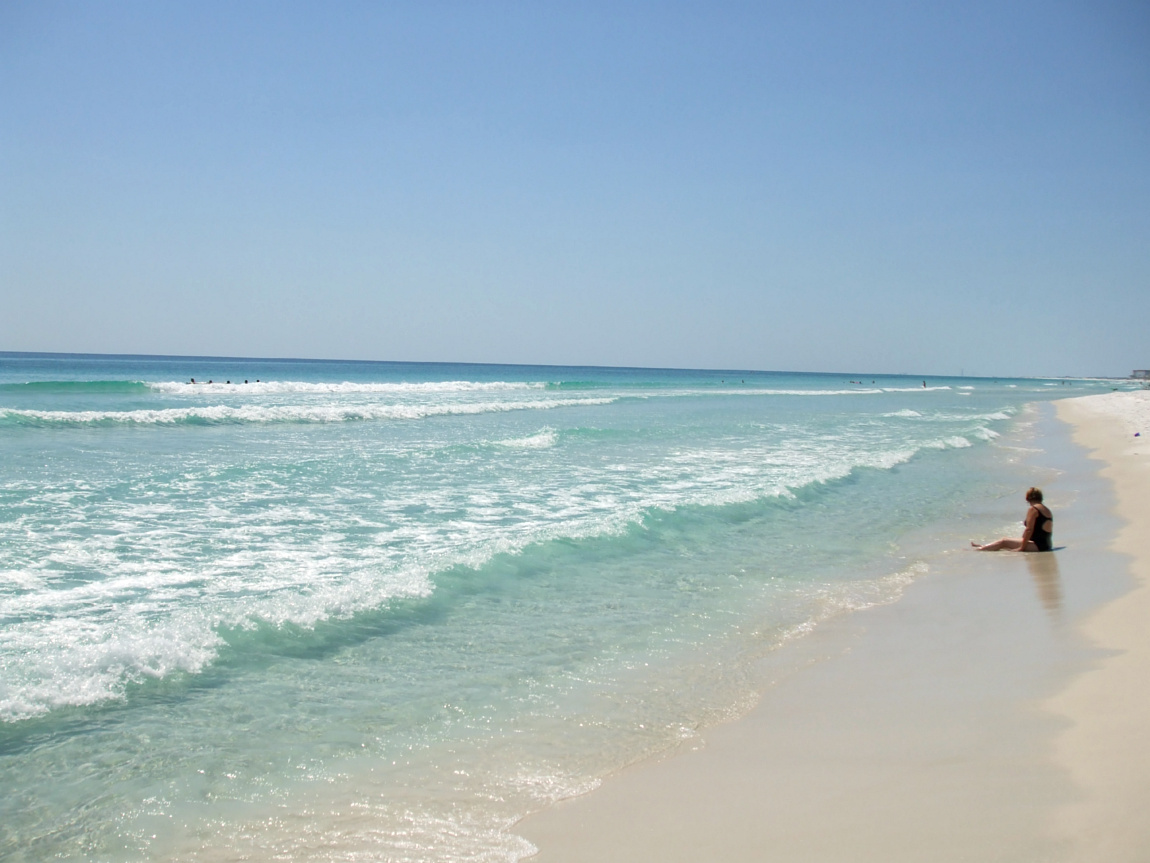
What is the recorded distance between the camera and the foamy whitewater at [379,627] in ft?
12.9

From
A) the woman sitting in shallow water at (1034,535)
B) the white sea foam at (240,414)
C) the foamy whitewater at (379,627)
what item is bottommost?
the foamy whitewater at (379,627)

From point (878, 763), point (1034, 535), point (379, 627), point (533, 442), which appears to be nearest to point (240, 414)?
point (533, 442)

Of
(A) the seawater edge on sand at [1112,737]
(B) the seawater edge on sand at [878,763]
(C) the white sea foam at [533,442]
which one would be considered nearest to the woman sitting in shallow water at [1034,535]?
(A) the seawater edge on sand at [1112,737]

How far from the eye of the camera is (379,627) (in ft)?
21.9

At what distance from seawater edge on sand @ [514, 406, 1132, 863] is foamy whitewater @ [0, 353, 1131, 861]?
287 mm

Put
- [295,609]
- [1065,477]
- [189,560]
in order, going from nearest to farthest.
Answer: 1. [295,609]
2. [189,560]
3. [1065,477]

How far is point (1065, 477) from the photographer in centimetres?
1767

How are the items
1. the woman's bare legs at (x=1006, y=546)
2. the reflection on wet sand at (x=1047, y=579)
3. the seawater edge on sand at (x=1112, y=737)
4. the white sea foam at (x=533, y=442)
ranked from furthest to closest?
1. the white sea foam at (x=533, y=442)
2. the woman's bare legs at (x=1006, y=546)
3. the reflection on wet sand at (x=1047, y=579)
4. the seawater edge on sand at (x=1112, y=737)

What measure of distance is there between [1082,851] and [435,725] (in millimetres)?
3278

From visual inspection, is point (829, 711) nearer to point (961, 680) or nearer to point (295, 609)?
point (961, 680)

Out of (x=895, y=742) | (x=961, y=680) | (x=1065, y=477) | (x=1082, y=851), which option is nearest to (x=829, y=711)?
(x=895, y=742)

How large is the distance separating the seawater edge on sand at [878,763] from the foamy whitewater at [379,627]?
0.94 ft

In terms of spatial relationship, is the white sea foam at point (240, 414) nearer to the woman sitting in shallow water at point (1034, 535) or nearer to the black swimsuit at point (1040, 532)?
the woman sitting in shallow water at point (1034, 535)

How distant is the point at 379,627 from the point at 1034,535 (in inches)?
327
